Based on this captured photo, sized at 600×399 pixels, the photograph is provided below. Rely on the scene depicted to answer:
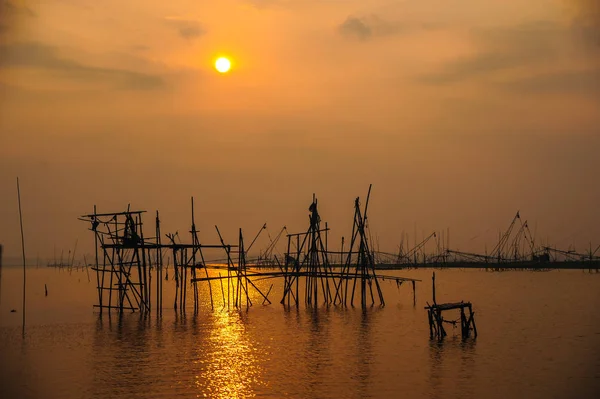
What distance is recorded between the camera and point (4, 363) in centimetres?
2294

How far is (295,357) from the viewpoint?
2384 centimetres

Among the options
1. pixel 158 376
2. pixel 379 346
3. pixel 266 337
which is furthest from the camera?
pixel 266 337

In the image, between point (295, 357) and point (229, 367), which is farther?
point (295, 357)

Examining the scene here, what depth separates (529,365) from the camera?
73.4ft

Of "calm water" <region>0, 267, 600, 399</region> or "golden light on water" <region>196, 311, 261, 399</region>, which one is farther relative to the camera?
"calm water" <region>0, 267, 600, 399</region>

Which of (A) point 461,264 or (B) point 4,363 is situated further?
(A) point 461,264

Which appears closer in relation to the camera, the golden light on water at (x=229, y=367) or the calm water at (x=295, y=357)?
the golden light on water at (x=229, y=367)

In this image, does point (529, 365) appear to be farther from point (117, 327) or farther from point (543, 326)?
point (117, 327)

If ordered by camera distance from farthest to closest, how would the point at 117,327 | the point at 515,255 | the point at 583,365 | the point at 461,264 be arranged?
1. the point at 461,264
2. the point at 515,255
3. the point at 117,327
4. the point at 583,365

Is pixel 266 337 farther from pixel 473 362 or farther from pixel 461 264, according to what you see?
pixel 461 264

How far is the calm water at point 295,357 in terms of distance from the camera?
18969 mm


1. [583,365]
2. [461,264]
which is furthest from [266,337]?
[461,264]

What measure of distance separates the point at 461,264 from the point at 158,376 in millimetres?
145853

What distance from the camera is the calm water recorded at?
18969 millimetres
